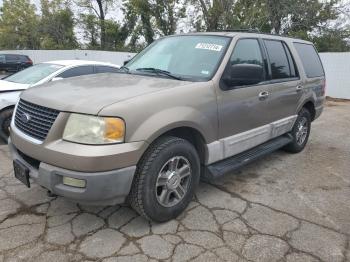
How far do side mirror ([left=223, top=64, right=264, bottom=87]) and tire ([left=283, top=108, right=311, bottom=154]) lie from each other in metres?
2.15

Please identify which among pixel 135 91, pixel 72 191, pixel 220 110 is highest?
pixel 135 91

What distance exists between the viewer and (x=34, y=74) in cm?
674

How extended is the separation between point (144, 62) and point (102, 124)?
5.90 ft

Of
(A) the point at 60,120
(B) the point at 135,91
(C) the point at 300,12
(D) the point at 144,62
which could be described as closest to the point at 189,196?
(B) the point at 135,91

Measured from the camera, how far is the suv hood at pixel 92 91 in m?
2.90

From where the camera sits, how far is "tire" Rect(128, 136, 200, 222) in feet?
10.1

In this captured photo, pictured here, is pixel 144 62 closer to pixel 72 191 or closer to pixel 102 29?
pixel 72 191

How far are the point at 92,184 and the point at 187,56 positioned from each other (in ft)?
6.41

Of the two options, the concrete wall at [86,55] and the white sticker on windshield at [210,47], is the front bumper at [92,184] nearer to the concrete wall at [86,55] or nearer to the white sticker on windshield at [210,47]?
the white sticker on windshield at [210,47]

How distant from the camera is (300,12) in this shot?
66.3 ft

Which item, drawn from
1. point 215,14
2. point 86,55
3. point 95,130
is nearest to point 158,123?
point 95,130

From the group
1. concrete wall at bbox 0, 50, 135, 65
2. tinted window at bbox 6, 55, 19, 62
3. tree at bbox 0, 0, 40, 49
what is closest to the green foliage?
tree at bbox 0, 0, 40, 49

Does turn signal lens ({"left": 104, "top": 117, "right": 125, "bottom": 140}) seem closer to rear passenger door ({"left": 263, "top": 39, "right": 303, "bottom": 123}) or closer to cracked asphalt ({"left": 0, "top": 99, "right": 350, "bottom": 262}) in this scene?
cracked asphalt ({"left": 0, "top": 99, "right": 350, "bottom": 262})

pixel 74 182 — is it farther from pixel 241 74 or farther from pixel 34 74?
pixel 34 74
